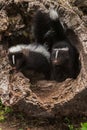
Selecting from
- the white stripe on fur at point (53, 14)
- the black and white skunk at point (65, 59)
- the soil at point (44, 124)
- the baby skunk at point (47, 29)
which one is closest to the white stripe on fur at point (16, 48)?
the baby skunk at point (47, 29)

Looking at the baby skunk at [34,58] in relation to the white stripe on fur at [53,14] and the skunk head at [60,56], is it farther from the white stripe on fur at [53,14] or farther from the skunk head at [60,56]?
the white stripe on fur at [53,14]

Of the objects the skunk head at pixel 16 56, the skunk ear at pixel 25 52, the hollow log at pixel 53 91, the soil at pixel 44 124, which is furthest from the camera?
the skunk ear at pixel 25 52

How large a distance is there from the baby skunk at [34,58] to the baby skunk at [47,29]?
124mm

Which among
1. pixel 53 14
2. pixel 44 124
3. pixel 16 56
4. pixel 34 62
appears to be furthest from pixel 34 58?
pixel 44 124

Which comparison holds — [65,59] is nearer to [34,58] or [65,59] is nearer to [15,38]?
[34,58]

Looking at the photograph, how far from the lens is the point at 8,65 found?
4.77 m

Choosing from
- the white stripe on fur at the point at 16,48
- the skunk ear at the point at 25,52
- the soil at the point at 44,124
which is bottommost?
the soil at the point at 44,124

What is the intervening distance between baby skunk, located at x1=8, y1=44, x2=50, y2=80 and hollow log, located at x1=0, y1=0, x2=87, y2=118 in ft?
1.91

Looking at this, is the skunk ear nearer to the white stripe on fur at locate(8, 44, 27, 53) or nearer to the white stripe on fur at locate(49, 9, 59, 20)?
the white stripe on fur at locate(8, 44, 27, 53)

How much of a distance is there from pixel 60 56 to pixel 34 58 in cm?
55

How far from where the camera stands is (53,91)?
4820 millimetres

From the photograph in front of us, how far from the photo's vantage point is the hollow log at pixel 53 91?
14.4 feet

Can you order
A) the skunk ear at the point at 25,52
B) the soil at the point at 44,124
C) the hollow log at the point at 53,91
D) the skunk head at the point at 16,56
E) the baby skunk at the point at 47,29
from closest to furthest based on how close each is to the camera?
the hollow log at the point at 53,91
the soil at the point at 44,124
the skunk head at the point at 16,56
the baby skunk at the point at 47,29
the skunk ear at the point at 25,52

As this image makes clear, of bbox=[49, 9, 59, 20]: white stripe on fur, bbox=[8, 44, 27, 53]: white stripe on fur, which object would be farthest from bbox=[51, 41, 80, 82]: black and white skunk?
bbox=[8, 44, 27, 53]: white stripe on fur
